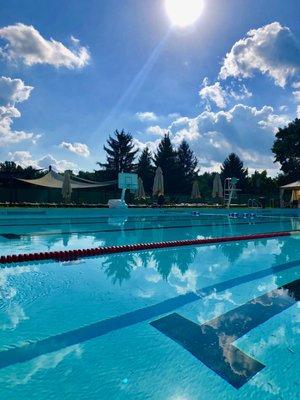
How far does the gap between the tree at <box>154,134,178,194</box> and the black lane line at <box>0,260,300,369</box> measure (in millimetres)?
36457

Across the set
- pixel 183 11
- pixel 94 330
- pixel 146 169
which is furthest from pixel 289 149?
pixel 94 330

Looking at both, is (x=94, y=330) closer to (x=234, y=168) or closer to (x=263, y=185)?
(x=263, y=185)

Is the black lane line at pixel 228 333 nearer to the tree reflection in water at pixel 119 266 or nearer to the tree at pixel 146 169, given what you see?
the tree reflection in water at pixel 119 266

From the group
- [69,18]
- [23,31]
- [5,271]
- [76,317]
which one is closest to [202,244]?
[5,271]

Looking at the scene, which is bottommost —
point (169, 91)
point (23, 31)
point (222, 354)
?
point (222, 354)

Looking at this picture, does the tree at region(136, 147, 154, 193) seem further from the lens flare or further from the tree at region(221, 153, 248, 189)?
the lens flare

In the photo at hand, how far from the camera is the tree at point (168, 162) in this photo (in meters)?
40.6

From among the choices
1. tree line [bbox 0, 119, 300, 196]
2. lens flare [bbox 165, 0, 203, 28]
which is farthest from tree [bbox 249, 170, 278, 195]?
lens flare [bbox 165, 0, 203, 28]

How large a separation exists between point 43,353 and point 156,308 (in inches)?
54.1

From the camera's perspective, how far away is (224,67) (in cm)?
1694

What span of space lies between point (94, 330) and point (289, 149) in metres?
35.9

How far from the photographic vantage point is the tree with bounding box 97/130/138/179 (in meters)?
42.2

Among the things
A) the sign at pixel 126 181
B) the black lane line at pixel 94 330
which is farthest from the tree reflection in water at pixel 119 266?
the sign at pixel 126 181

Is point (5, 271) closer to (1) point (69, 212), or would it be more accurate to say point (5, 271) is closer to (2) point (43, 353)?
(2) point (43, 353)
